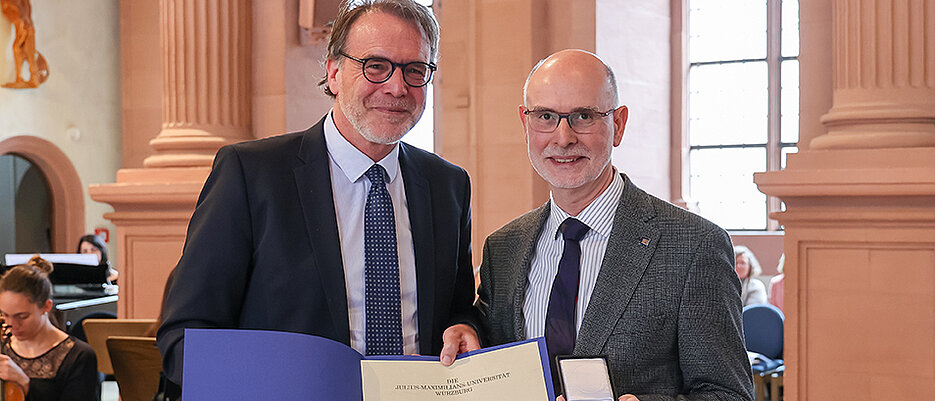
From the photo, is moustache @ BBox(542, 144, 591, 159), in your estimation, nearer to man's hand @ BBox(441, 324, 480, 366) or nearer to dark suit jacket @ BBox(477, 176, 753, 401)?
Answer: dark suit jacket @ BBox(477, 176, 753, 401)

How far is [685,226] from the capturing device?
2.29 metres

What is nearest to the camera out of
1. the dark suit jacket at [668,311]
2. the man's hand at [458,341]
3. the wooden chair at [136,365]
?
the man's hand at [458,341]

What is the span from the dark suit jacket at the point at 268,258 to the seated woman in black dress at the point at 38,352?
318cm

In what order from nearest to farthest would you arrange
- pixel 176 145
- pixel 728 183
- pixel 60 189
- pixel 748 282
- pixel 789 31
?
pixel 176 145 → pixel 748 282 → pixel 789 31 → pixel 728 183 → pixel 60 189

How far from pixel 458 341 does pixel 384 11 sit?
81 cm

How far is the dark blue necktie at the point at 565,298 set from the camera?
2299mm

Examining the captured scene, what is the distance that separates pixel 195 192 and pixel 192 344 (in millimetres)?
4871

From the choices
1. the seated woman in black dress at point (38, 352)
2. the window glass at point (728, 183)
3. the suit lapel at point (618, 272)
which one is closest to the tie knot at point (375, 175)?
the suit lapel at point (618, 272)

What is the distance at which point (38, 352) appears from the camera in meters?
5.14

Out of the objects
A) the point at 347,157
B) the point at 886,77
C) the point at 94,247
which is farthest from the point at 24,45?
the point at 347,157

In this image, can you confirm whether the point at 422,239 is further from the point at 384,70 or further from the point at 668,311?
the point at 668,311

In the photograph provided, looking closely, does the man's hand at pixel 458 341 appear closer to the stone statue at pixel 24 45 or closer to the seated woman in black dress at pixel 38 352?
the seated woman in black dress at pixel 38 352

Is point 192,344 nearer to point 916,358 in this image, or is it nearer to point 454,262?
point 454,262

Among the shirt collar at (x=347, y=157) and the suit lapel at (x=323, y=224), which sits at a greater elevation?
the shirt collar at (x=347, y=157)
